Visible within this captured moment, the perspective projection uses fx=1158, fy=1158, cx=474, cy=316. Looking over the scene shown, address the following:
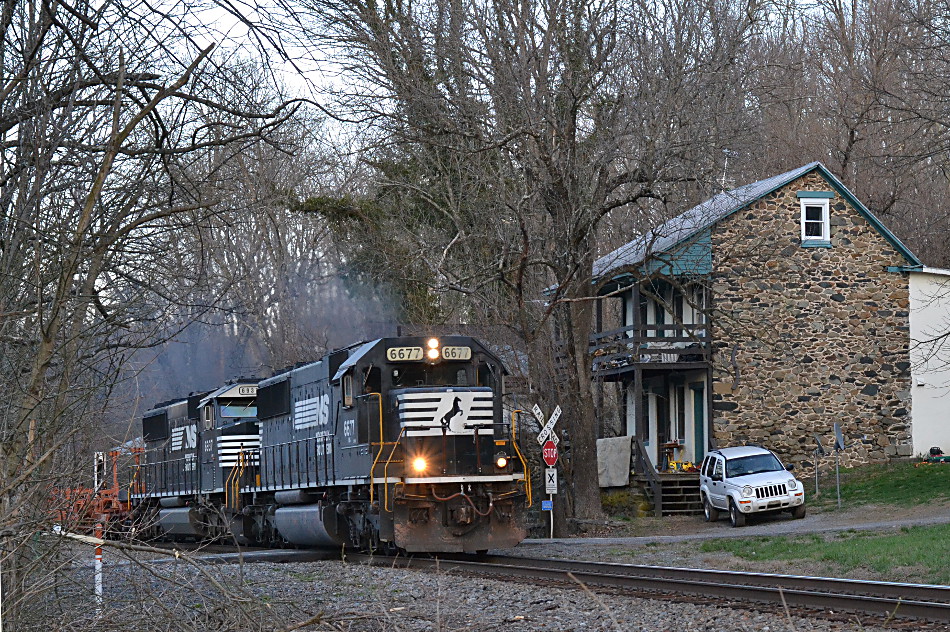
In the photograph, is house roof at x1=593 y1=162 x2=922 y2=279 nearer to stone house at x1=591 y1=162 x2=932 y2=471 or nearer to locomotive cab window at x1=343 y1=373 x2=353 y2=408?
stone house at x1=591 y1=162 x2=932 y2=471

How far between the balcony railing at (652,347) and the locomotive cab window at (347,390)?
42.5 feet

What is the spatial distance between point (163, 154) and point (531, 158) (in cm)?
1805

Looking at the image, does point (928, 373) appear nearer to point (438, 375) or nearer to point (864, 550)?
point (864, 550)

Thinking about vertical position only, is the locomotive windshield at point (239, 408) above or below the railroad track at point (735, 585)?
above

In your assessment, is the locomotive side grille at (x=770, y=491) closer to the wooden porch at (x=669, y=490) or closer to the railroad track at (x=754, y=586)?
the wooden porch at (x=669, y=490)

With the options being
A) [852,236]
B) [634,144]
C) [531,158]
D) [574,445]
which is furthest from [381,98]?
[852,236]

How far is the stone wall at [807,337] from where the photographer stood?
1246 inches

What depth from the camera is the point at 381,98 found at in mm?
23875

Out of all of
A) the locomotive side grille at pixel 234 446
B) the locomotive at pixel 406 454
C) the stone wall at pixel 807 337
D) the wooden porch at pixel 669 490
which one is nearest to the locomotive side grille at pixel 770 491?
the wooden porch at pixel 669 490

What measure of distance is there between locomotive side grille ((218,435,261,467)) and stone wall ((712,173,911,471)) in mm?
13173

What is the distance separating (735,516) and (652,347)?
737 cm

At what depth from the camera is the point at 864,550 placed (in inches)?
670

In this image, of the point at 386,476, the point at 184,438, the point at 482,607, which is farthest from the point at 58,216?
the point at 184,438

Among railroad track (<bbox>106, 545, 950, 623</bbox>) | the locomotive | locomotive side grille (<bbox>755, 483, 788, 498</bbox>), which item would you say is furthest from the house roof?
railroad track (<bbox>106, 545, 950, 623</bbox>)
